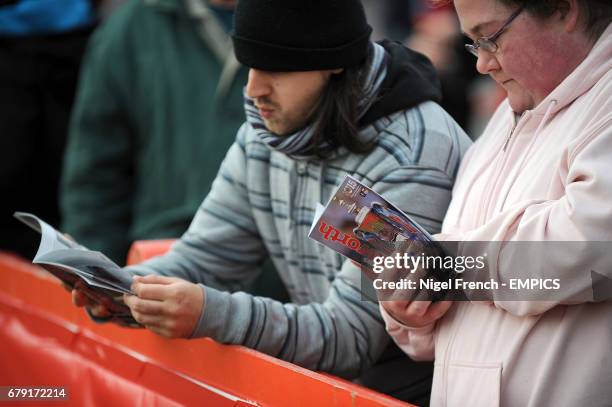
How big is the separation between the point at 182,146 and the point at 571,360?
2.76m

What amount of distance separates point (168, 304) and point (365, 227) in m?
0.56

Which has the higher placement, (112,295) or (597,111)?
(597,111)

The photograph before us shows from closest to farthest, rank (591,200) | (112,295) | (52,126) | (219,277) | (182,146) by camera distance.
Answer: (591,200)
(112,295)
(219,277)
(182,146)
(52,126)

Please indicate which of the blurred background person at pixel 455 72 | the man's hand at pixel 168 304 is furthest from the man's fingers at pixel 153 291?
the blurred background person at pixel 455 72

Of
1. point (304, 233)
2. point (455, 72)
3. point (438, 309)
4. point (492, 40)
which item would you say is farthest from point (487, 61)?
point (455, 72)

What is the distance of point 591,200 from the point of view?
179 cm

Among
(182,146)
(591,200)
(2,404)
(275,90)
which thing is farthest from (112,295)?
(182,146)

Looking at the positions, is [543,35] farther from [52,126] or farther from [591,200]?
[52,126]

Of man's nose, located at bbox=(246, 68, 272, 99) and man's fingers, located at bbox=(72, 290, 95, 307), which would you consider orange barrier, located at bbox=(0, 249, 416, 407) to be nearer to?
man's fingers, located at bbox=(72, 290, 95, 307)

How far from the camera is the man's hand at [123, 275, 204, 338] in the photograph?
7.64 ft

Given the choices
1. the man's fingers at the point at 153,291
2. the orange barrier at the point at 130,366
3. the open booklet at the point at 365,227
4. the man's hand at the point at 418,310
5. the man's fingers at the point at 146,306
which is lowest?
the orange barrier at the point at 130,366

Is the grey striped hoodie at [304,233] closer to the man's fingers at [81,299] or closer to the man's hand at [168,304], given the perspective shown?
the man's hand at [168,304]

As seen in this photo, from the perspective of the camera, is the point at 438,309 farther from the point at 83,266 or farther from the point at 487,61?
the point at 83,266

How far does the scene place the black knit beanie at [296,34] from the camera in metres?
2.43
